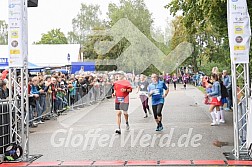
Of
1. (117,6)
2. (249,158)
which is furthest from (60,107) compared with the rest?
(117,6)

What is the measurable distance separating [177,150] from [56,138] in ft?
13.1

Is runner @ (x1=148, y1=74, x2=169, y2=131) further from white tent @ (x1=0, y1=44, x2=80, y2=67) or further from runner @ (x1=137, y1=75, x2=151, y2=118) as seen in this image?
white tent @ (x1=0, y1=44, x2=80, y2=67)

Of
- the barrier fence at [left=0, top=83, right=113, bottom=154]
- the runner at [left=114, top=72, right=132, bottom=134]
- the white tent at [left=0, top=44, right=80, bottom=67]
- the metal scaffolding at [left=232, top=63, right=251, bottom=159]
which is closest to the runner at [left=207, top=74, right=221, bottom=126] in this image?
the runner at [left=114, top=72, right=132, bottom=134]

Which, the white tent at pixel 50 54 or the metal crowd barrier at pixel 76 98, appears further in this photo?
the white tent at pixel 50 54

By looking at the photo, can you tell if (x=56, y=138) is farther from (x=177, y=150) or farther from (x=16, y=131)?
(x=177, y=150)

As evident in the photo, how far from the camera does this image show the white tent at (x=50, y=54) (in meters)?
43.2

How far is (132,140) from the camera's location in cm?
1154

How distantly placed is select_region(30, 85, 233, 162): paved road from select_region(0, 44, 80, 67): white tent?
27319 mm

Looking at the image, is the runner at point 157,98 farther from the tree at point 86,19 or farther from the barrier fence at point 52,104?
the tree at point 86,19

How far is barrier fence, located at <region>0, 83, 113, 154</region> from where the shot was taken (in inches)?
371

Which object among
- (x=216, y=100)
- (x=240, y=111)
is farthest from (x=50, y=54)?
(x=240, y=111)

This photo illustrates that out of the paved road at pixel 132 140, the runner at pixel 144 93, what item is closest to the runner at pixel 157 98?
the paved road at pixel 132 140

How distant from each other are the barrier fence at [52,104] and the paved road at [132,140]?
2.09ft

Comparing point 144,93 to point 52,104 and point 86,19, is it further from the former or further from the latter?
point 86,19
